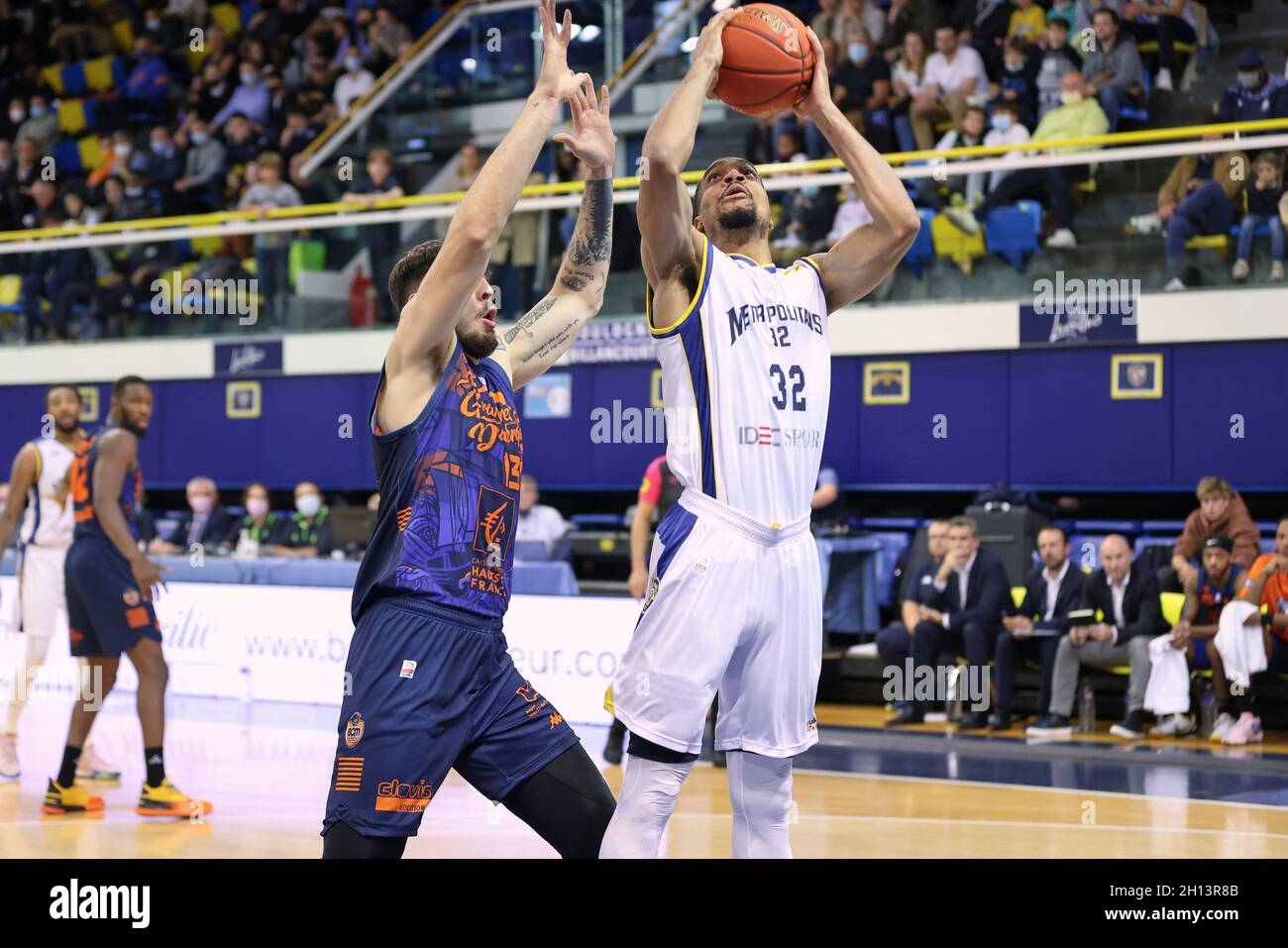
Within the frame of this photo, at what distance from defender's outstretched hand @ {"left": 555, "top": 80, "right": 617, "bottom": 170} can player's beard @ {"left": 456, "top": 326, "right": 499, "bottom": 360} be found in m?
0.49

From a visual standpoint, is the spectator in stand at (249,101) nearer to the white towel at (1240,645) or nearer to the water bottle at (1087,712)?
the water bottle at (1087,712)

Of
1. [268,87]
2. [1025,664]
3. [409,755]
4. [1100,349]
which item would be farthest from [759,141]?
[409,755]

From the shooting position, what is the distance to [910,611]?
11328 mm

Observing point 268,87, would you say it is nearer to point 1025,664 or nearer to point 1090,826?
point 1025,664

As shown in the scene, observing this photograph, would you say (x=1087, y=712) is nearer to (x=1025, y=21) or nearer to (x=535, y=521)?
(x=535, y=521)

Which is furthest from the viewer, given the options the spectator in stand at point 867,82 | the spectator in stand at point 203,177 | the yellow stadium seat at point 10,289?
the spectator in stand at point 203,177

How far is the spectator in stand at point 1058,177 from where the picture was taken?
1195 centimetres

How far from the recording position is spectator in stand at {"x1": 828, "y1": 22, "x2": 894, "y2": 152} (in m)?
13.5

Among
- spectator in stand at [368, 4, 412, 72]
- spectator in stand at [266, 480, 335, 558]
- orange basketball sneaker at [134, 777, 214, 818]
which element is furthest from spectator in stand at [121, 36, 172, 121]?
orange basketball sneaker at [134, 777, 214, 818]

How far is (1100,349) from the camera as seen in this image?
1252 centimetres

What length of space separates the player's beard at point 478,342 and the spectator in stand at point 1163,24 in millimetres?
10297

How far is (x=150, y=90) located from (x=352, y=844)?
18.5 metres

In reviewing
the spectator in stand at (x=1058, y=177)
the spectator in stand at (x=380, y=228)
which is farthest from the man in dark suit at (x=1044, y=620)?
the spectator in stand at (x=380, y=228)
